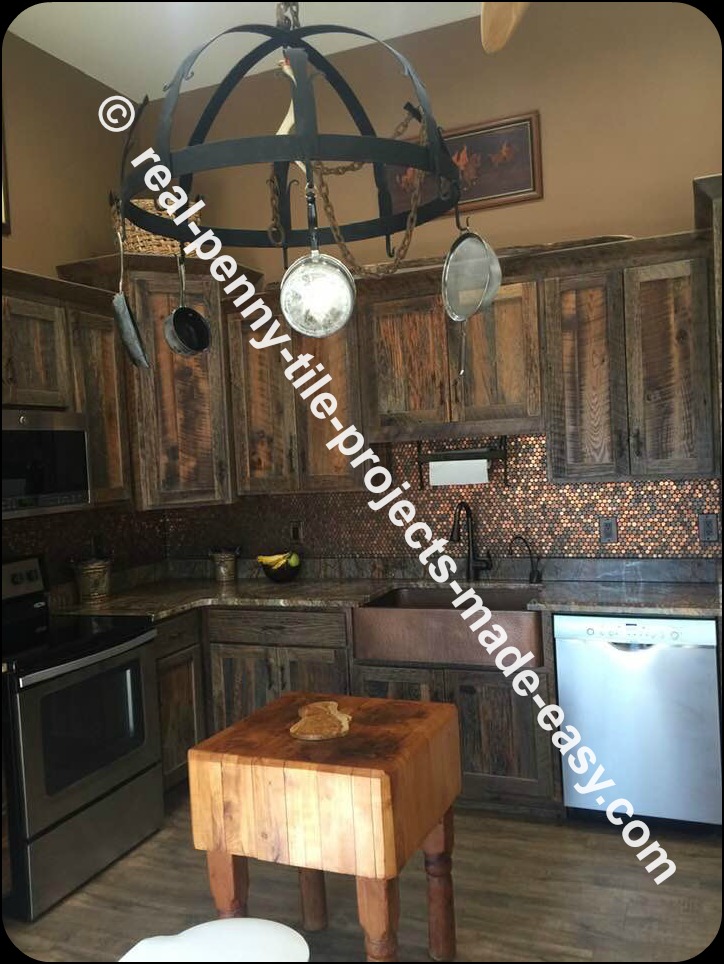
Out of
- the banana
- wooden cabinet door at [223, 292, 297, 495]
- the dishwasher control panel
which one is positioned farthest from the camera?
the banana

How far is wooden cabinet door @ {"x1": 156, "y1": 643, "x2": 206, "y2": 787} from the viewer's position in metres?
3.59

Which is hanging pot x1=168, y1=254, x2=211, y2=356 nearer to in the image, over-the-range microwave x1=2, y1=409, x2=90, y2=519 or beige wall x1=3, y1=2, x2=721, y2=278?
over-the-range microwave x1=2, y1=409, x2=90, y2=519

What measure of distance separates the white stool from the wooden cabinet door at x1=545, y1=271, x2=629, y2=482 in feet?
7.38

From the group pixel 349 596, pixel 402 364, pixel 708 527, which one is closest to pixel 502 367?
pixel 402 364

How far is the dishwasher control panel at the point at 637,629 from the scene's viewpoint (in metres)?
3.01

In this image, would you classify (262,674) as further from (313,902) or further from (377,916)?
(377,916)

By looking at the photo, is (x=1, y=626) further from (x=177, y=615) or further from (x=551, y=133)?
(x=551, y=133)

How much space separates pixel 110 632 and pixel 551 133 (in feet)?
9.68

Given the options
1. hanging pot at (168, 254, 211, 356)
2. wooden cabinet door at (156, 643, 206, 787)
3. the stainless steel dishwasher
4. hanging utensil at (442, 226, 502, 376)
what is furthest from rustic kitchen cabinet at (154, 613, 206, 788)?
hanging utensil at (442, 226, 502, 376)

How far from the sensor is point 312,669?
3.66 m

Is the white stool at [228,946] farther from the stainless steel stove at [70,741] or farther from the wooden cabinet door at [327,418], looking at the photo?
the wooden cabinet door at [327,418]

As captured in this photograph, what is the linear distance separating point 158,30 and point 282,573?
2523 mm

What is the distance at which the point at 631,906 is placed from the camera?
2652mm

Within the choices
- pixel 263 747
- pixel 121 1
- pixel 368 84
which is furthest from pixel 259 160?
pixel 368 84
